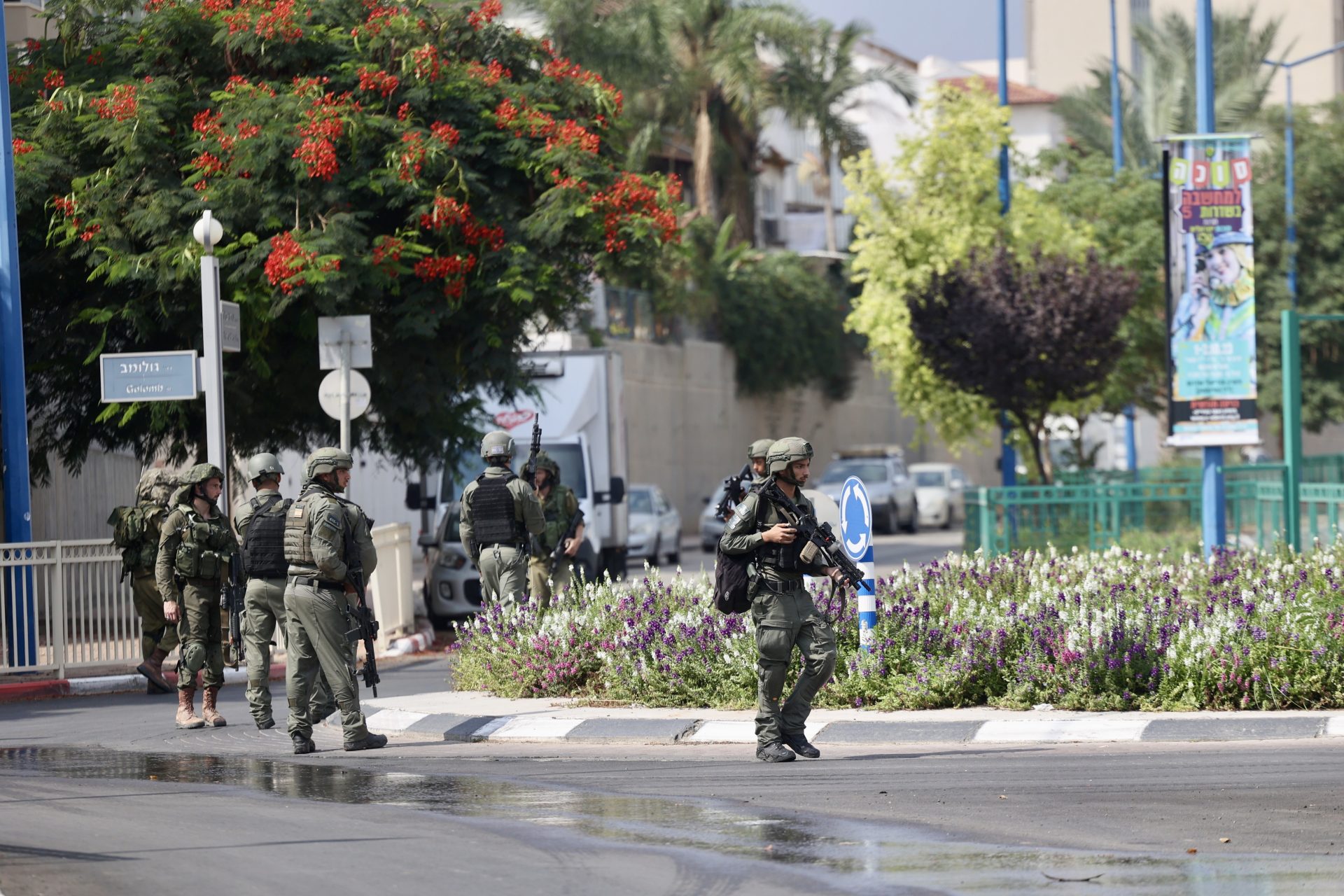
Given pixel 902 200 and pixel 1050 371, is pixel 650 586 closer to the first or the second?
pixel 1050 371

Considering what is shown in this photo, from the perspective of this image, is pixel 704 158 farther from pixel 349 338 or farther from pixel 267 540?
pixel 267 540

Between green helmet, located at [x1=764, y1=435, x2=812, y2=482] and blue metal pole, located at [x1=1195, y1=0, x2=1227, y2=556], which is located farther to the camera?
blue metal pole, located at [x1=1195, y1=0, x2=1227, y2=556]

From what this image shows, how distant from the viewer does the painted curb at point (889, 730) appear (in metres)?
9.86

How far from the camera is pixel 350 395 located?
15594 mm

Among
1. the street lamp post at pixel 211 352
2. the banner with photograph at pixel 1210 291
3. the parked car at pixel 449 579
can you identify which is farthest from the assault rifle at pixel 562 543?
the banner with photograph at pixel 1210 291

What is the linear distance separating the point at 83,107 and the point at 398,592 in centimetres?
546

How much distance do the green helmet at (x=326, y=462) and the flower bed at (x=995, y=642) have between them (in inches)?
90.7

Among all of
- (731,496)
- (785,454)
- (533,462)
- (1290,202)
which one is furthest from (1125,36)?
(785,454)

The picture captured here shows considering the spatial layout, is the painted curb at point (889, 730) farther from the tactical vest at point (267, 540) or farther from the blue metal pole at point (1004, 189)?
the blue metal pole at point (1004, 189)

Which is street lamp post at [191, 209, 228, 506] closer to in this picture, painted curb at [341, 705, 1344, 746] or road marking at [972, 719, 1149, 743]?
painted curb at [341, 705, 1344, 746]

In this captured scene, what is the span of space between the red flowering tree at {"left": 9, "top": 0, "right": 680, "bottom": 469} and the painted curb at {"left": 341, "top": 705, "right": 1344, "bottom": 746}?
252 inches

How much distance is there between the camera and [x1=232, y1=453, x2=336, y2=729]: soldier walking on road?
10922 mm

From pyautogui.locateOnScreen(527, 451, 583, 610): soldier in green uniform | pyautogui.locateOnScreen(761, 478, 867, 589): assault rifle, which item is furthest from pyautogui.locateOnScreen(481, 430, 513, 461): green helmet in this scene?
pyautogui.locateOnScreen(761, 478, 867, 589): assault rifle

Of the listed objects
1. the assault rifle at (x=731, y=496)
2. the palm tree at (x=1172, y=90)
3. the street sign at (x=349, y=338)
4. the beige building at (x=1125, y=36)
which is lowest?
the assault rifle at (x=731, y=496)
